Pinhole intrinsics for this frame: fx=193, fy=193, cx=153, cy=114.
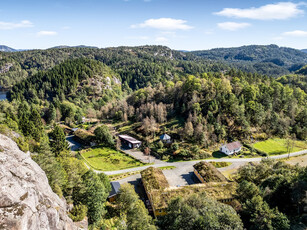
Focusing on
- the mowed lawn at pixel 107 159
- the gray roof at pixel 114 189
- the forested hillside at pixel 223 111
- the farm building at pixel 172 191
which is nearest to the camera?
the farm building at pixel 172 191

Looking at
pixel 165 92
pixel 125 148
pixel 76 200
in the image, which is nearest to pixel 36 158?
pixel 76 200

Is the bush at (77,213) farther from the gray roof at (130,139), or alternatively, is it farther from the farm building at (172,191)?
the gray roof at (130,139)

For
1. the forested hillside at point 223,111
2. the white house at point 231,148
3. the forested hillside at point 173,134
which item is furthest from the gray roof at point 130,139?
the white house at point 231,148

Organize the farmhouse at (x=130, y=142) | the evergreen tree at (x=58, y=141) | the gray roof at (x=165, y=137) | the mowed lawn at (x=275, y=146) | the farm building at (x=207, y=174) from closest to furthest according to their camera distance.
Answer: the farm building at (x=207, y=174)
the evergreen tree at (x=58, y=141)
the mowed lawn at (x=275, y=146)
the gray roof at (x=165, y=137)
the farmhouse at (x=130, y=142)

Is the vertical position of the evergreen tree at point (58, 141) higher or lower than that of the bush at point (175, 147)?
higher

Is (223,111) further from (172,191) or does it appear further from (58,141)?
(58,141)

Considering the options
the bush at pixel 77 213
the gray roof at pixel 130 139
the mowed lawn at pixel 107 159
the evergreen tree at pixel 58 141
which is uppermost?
the evergreen tree at pixel 58 141
